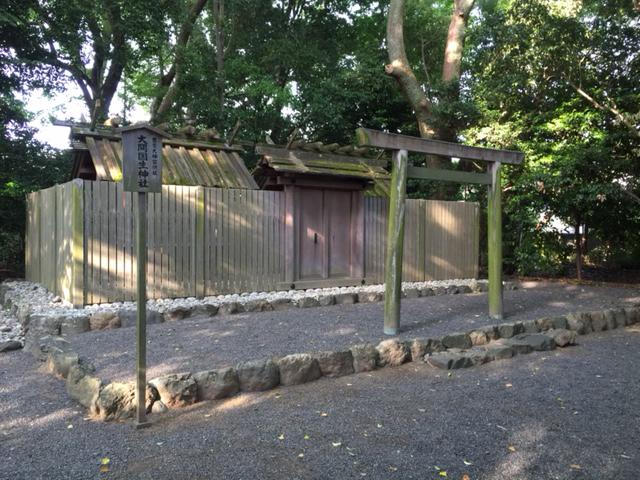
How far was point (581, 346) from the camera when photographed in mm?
6539

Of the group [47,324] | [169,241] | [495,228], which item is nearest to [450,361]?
[495,228]

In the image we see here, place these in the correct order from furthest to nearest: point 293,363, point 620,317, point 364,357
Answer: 1. point 620,317
2. point 364,357
3. point 293,363

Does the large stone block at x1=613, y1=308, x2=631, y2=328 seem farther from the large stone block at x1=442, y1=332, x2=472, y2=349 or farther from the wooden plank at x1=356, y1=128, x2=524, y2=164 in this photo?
the large stone block at x1=442, y1=332, x2=472, y2=349

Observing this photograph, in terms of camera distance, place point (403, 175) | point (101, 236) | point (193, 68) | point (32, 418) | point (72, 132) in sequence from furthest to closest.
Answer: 1. point (193, 68)
2. point (72, 132)
3. point (101, 236)
4. point (403, 175)
5. point (32, 418)

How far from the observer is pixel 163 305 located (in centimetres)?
738

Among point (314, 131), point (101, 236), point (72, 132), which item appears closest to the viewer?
point (101, 236)

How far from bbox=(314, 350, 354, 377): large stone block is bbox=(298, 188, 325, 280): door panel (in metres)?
4.47

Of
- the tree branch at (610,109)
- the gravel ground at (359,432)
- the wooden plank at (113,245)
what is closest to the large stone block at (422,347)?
the gravel ground at (359,432)

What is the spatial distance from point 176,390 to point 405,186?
12.9 feet

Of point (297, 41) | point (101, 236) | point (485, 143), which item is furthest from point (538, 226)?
point (101, 236)

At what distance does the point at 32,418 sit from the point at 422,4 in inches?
818

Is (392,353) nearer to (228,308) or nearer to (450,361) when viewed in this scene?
(450,361)

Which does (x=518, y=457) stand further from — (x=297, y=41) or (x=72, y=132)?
(x=297, y=41)

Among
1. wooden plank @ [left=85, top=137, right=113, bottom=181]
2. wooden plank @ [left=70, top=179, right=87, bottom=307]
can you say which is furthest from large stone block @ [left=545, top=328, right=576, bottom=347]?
wooden plank @ [left=85, top=137, right=113, bottom=181]
